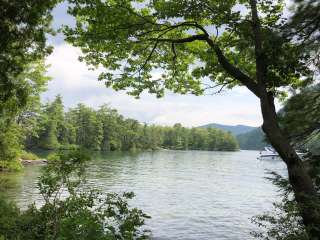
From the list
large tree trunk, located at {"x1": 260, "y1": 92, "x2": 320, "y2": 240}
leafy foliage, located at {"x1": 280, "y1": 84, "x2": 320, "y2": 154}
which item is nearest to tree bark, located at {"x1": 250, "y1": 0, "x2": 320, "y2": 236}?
large tree trunk, located at {"x1": 260, "y1": 92, "x2": 320, "y2": 240}

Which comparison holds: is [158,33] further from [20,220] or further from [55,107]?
[55,107]

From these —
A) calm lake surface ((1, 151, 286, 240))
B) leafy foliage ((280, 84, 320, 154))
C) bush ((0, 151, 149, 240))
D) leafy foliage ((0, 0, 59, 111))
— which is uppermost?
leafy foliage ((0, 0, 59, 111))

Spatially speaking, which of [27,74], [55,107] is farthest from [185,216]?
[55,107]

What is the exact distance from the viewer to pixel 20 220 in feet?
32.8

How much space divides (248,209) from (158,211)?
6724mm

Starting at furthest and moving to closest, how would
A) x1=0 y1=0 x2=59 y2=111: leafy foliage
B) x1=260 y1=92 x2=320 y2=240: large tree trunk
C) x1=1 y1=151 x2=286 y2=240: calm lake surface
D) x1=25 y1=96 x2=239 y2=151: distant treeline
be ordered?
x1=25 y1=96 x2=239 y2=151: distant treeline → x1=1 y1=151 x2=286 y2=240: calm lake surface → x1=0 y1=0 x2=59 y2=111: leafy foliage → x1=260 y1=92 x2=320 y2=240: large tree trunk

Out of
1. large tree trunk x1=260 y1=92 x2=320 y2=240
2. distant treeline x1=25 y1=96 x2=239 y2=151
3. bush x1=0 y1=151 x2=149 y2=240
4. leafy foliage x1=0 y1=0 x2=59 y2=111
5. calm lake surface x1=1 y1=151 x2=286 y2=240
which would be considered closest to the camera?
bush x1=0 y1=151 x2=149 y2=240

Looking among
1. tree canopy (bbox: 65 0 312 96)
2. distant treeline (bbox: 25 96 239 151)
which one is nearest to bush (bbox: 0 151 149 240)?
tree canopy (bbox: 65 0 312 96)

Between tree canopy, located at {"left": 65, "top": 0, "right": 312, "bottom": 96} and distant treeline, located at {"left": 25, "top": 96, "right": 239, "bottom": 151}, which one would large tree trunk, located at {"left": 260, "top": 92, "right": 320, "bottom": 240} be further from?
distant treeline, located at {"left": 25, "top": 96, "right": 239, "bottom": 151}

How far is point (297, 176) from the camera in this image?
22.4ft

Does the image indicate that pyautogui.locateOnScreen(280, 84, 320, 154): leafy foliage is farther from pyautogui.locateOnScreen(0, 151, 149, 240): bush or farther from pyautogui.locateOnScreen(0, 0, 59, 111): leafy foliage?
pyautogui.locateOnScreen(0, 0, 59, 111): leafy foliage

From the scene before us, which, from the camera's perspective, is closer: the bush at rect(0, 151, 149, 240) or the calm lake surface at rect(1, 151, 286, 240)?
the bush at rect(0, 151, 149, 240)

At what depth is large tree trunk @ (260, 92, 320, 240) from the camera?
21.4ft

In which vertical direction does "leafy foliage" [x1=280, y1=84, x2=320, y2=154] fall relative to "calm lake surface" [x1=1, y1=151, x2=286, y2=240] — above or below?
above
